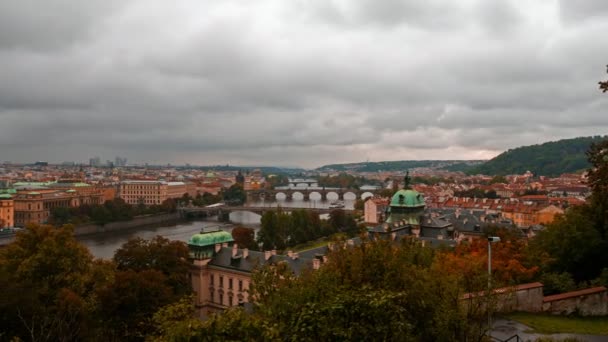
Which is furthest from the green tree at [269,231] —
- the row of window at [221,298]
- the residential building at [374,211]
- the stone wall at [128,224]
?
the stone wall at [128,224]

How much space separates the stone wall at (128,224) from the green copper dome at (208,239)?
42822mm

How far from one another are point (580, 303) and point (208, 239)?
71.5ft

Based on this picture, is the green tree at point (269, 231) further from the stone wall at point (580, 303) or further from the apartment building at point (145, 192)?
the apartment building at point (145, 192)

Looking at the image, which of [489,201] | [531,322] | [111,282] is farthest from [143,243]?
[489,201]

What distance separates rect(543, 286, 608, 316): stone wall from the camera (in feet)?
50.9

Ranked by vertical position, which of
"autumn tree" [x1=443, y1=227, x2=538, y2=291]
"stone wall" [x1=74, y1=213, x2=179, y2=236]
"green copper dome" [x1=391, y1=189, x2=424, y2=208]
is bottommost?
"stone wall" [x1=74, y1=213, x2=179, y2=236]

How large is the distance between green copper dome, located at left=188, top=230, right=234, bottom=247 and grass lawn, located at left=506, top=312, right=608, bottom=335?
67.4 ft

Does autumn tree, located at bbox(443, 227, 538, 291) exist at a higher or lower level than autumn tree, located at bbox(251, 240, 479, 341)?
lower

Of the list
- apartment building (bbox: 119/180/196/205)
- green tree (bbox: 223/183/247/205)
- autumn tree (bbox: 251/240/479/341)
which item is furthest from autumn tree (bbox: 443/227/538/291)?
green tree (bbox: 223/183/247/205)

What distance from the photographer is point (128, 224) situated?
255 ft

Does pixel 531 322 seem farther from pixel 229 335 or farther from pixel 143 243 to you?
pixel 143 243

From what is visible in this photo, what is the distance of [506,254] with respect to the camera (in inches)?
813

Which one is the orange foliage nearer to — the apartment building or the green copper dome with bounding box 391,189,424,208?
the green copper dome with bounding box 391,189,424,208

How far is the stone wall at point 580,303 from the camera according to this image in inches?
611
